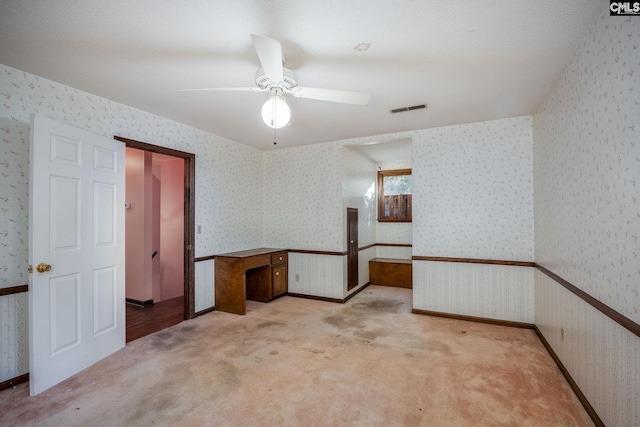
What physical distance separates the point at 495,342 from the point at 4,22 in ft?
15.5

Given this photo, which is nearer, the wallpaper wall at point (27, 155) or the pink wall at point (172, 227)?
the wallpaper wall at point (27, 155)

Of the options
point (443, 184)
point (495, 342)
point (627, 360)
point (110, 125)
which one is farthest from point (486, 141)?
point (110, 125)

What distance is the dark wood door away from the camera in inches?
190

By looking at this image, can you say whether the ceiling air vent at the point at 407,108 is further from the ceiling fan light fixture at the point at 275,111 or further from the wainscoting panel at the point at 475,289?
the wainscoting panel at the point at 475,289

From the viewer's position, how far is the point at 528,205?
350 cm

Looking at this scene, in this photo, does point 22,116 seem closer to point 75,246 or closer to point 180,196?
point 75,246

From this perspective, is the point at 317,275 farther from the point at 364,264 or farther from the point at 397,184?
the point at 397,184

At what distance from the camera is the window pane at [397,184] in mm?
6103

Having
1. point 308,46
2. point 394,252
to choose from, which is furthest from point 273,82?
point 394,252

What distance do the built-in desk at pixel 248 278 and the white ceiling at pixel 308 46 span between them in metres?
2.06

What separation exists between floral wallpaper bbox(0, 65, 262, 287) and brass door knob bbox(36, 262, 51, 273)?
0.34 meters

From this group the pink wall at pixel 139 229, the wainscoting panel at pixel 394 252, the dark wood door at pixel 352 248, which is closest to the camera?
the pink wall at pixel 139 229

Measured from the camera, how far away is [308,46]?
6.56 feet

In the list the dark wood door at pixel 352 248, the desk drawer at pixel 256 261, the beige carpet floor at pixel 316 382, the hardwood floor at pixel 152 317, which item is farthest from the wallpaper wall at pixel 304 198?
Result: the hardwood floor at pixel 152 317
